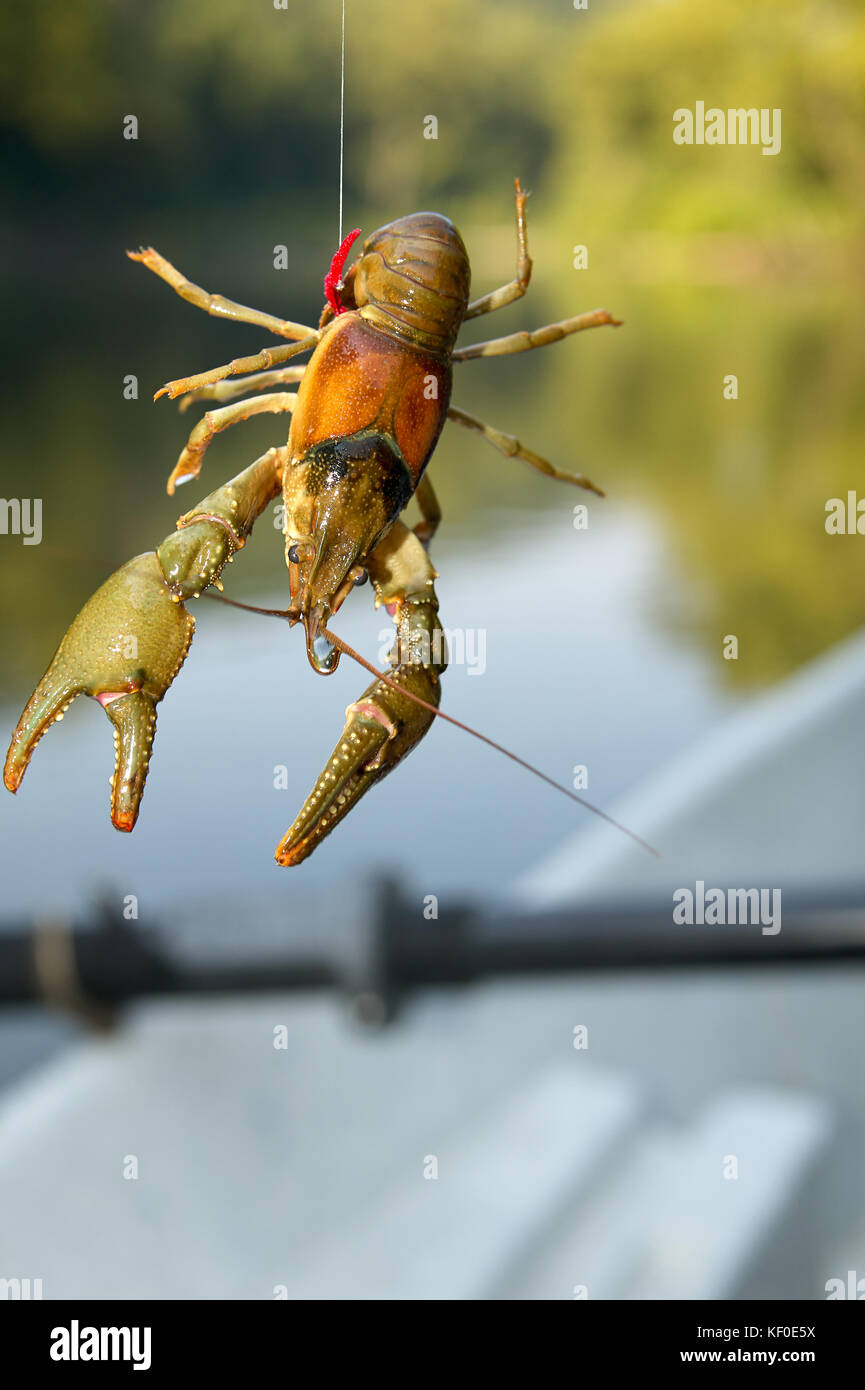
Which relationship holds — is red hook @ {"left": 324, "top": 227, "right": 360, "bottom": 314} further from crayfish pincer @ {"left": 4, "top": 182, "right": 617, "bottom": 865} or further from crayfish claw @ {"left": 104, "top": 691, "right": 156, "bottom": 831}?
crayfish claw @ {"left": 104, "top": 691, "right": 156, "bottom": 831}

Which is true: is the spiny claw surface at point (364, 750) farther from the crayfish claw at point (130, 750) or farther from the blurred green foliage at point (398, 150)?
the blurred green foliage at point (398, 150)

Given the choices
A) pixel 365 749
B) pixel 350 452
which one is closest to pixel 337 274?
pixel 350 452

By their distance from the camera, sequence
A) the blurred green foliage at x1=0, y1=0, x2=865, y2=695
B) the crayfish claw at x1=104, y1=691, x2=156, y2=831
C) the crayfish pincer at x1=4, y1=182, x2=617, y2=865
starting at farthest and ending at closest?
the blurred green foliage at x1=0, y1=0, x2=865, y2=695, the crayfish pincer at x1=4, y1=182, x2=617, y2=865, the crayfish claw at x1=104, y1=691, x2=156, y2=831

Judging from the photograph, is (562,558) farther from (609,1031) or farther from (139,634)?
(139,634)

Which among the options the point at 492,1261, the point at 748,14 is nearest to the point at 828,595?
the point at 492,1261

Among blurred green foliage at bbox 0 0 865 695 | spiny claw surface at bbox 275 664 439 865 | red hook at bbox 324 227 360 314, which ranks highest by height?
blurred green foliage at bbox 0 0 865 695

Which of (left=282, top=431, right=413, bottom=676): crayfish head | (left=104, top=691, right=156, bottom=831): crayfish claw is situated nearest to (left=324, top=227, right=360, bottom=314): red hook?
(left=282, top=431, right=413, bottom=676): crayfish head

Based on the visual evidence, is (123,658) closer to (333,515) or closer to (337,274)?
(333,515)
